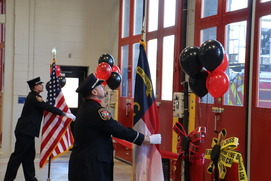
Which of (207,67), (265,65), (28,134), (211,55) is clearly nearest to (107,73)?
(28,134)

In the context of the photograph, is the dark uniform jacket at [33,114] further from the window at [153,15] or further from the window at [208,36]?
the window at [153,15]

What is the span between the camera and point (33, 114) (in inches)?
252

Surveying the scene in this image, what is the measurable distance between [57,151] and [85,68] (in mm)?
4511

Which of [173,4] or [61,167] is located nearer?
[173,4]

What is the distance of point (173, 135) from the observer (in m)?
7.22

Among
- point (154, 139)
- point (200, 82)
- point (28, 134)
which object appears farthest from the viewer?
point (28, 134)

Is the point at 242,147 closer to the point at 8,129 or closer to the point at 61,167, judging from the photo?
the point at 61,167

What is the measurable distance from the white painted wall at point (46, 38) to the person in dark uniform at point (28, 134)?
364 cm

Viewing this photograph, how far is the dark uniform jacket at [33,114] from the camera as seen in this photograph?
6.30 meters

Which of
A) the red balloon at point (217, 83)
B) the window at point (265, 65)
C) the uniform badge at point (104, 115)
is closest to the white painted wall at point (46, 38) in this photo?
the window at point (265, 65)

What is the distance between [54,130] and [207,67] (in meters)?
3.14

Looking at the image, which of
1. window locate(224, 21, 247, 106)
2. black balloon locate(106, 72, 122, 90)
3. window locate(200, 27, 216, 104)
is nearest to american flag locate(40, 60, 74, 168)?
black balloon locate(106, 72, 122, 90)

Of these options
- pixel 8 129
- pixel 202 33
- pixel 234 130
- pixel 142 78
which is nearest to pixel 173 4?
pixel 202 33

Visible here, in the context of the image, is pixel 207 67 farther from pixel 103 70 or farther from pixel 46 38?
pixel 46 38
